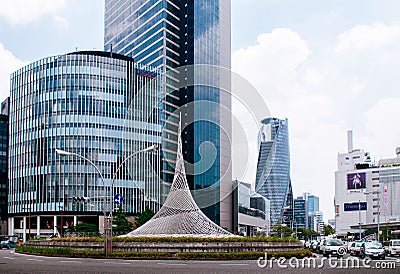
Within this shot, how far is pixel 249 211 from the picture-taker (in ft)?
454

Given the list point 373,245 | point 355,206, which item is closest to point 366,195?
point 355,206

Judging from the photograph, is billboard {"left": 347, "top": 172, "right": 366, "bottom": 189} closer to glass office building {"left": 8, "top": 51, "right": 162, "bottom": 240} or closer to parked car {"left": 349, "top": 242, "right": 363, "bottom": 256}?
glass office building {"left": 8, "top": 51, "right": 162, "bottom": 240}

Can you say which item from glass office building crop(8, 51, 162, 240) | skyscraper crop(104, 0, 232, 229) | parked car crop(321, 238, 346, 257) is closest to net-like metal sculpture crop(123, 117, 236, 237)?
parked car crop(321, 238, 346, 257)

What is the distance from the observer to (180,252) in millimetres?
36469

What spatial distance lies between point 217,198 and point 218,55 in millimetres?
30587

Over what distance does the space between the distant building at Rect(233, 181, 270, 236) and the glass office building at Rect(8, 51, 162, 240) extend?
79.3 feet

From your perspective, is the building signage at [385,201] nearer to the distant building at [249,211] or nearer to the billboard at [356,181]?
the billboard at [356,181]

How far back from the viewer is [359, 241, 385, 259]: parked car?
130 ft

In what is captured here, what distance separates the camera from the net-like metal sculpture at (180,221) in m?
45.1

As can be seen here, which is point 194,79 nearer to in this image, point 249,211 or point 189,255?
point 249,211

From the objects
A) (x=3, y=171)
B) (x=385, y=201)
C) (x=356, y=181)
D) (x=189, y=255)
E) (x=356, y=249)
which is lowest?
(x=356, y=249)

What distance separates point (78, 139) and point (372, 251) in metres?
66.8

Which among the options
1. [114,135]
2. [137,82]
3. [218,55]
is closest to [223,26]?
[218,55]

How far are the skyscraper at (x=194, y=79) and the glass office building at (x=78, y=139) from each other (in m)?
5.79
